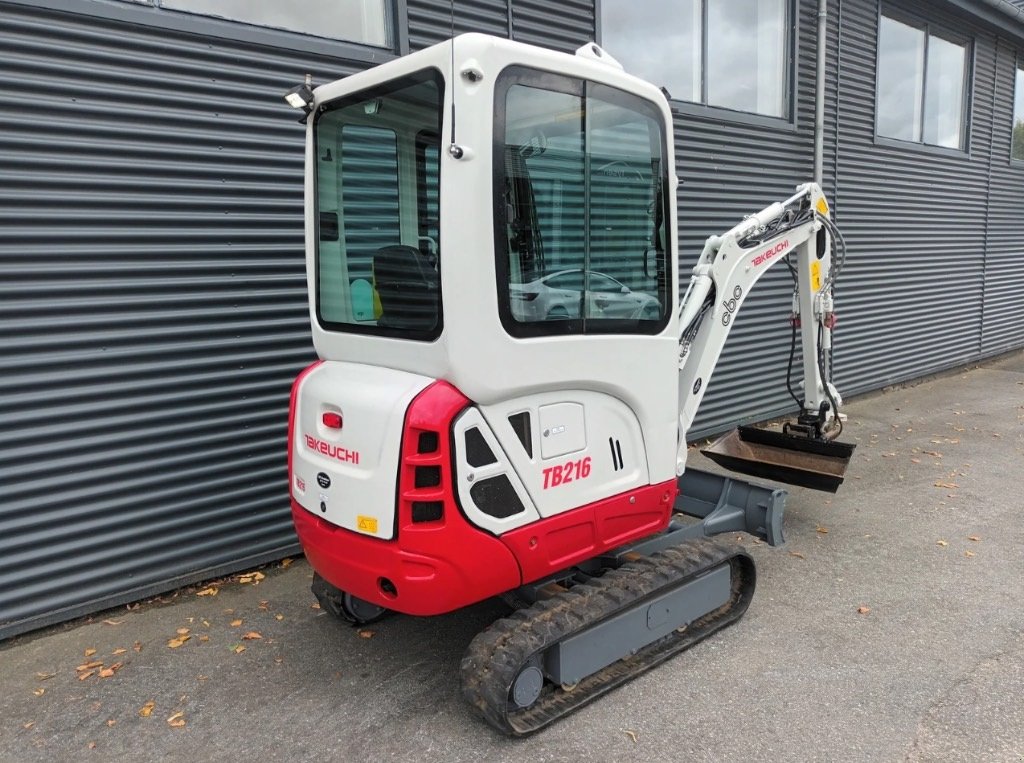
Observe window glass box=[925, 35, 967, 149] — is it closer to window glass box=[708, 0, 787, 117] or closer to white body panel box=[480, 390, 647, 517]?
window glass box=[708, 0, 787, 117]

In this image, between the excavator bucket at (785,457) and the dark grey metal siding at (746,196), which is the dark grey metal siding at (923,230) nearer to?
the dark grey metal siding at (746,196)

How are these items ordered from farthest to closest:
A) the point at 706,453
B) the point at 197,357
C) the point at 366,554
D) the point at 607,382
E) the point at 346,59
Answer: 1. the point at 706,453
2. the point at 346,59
3. the point at 197,357
4. the point at 607,382
5. the point at 366,554

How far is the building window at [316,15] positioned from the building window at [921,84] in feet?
23.4

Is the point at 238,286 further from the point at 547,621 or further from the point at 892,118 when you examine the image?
the point at 892,118

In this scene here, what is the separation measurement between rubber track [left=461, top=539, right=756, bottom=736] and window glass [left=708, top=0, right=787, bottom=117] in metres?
5.67

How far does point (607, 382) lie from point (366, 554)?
1.28 m

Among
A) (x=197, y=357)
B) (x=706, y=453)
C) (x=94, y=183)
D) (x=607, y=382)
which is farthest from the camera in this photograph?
(x=706, y=453)

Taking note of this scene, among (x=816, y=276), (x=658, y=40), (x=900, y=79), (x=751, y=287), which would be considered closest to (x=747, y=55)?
(x=658, y=40)

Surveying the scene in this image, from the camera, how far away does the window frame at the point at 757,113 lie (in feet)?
24.2

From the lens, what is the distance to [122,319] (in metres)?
4.21

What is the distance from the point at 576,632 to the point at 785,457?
107 inches

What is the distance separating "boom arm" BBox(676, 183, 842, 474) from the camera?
13.9ft

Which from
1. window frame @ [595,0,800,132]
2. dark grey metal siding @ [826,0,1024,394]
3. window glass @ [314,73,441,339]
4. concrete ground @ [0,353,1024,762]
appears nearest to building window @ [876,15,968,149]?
dark grey metal siding @ [826,0,1024,394]

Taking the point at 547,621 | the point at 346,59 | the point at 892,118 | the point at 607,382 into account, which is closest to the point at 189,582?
the point at 547,621
